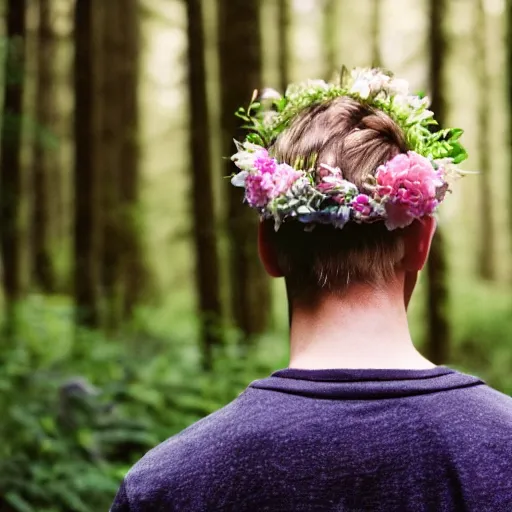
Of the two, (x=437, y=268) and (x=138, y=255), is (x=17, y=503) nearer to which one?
(x=437, y=268)

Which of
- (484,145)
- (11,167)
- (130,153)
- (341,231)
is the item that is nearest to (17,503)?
(341,231)

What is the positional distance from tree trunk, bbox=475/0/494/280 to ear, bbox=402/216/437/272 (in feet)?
54.0

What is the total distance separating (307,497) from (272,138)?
0.96 m

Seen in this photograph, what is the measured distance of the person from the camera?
5.48ft

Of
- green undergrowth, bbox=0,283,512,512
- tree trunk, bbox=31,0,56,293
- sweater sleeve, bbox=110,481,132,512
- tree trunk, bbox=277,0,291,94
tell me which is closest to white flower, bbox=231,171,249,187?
sweater sleeve, bbox=110,481,132,512

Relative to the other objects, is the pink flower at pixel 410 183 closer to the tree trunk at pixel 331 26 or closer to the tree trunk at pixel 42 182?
the tree trunk at pixel 42 182

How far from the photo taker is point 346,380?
175 centimetres

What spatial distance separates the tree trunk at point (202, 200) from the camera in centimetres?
1057

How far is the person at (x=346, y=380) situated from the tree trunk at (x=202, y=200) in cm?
855

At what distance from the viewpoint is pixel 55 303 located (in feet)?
56.3

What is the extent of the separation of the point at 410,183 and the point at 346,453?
28.1 inches

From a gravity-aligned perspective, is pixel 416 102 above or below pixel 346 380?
above

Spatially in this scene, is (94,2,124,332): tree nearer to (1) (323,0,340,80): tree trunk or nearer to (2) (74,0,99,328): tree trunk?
(2) (74,0,99,328): tree trunk

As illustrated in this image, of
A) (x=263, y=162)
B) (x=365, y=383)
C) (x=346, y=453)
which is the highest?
(x=263, y=162)
